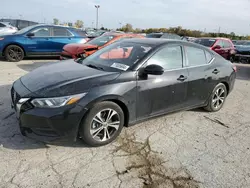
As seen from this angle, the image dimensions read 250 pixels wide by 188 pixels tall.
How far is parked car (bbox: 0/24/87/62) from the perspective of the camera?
8.70m

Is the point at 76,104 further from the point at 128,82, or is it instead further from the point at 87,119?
the point at 128,82

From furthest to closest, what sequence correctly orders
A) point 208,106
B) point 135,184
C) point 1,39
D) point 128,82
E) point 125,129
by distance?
1. point 1,39
2. point 208,106
3. point 125,129
4. point 128,82
5. point 135,184

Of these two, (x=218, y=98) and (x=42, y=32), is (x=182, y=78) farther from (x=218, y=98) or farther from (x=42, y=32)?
(x=42, y=32)

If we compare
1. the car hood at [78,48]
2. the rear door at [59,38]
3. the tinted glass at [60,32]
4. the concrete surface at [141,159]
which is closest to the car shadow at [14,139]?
the concrete surface at [141,159]

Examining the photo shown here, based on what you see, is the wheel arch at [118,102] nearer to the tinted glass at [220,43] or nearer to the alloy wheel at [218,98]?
the alloy wheel at [218,98]

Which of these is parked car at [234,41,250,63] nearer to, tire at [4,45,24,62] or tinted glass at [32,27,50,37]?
tinted glass at [32,27,50,37]

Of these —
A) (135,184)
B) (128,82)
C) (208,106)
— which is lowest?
(135,184)

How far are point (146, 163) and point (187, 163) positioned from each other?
0.54 metres

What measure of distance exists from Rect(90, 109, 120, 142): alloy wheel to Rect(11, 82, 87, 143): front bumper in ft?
0.84

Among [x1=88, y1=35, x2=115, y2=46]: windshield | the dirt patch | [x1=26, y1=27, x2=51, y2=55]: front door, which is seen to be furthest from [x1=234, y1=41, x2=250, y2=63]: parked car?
the dirt patch

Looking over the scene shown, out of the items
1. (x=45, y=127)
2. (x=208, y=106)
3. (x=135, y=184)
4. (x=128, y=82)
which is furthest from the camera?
(x=208, y=106)

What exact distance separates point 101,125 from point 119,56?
4.22 feet

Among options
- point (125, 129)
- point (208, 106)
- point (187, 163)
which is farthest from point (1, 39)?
point (187, 163)

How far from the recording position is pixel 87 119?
2881 mm
